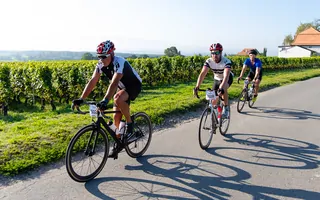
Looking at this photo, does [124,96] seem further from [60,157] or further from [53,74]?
[53,74]

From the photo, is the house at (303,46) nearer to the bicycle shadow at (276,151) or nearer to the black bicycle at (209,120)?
the bicycle shadow at (276,151)

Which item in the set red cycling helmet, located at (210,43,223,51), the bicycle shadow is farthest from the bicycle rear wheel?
red cycling helmet, located at (210,43,223,51)

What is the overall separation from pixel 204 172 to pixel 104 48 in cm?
245

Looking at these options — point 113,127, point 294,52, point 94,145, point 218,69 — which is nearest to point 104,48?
point 113,127

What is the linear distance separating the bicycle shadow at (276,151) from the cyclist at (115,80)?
6.35 feet

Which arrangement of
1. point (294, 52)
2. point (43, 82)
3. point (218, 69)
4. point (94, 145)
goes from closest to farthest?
1. point (94, 145)
2. point (218, 69)
3. point (43, 82)
4. point (294, 52)

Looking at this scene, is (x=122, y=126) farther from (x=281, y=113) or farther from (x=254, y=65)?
(x=254, y=65)

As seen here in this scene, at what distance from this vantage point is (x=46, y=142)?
5.17 metres

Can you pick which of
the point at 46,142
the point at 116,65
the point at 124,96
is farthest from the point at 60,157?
the point at 116,65

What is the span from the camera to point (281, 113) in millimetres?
8953

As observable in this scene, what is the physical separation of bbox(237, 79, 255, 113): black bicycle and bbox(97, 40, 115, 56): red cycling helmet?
5974 mm

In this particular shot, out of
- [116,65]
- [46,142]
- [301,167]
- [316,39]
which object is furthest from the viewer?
[316,39]

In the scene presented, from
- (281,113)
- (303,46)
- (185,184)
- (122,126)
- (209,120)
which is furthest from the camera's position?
(303,46)

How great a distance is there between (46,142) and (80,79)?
5.64m
